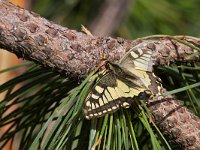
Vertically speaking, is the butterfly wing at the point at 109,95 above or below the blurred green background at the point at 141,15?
below

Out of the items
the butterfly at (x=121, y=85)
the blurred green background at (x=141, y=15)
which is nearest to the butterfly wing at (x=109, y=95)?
the butterfly at (x=121, y=85)

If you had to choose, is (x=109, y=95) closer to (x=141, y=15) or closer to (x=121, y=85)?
(x=121, y=85)

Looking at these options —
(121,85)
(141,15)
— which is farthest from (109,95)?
(141,15)

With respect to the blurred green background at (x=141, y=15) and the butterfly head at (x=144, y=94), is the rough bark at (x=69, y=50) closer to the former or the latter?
the butterfly head at (x=144, y=94)

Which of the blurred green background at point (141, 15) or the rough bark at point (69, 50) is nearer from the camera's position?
the rough bark at point (69, 50)

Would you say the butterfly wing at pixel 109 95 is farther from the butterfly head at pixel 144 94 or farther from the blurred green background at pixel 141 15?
the blurred green background at pixel 141 15
